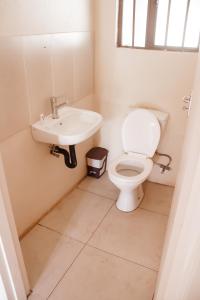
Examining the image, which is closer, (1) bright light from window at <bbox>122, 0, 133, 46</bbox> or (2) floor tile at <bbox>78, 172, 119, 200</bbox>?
(1) bright light from window at <bbox>122, 0, 133, 46</bbox>

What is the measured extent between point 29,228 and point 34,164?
21.5 inches

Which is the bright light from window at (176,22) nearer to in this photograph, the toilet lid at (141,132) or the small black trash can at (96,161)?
the toilet lid at (141,132)

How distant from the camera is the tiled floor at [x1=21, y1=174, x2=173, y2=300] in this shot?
5.10 feet

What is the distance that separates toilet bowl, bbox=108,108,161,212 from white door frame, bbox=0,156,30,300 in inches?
37.6

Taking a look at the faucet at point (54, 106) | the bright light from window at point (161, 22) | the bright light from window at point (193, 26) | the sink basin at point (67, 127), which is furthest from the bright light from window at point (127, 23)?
the faucet at point (54, 106)

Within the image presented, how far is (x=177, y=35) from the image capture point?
2.00 meters

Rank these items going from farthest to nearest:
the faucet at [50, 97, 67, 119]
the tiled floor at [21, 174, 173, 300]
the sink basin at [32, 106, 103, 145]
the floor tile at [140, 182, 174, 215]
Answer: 1. the floor tile at [140, 182, 174, 215]
2. the faucet at [50, 97, 67, 119]
3. the sink basin at [32, 106, 103, 145]
4. the tiled floor at [21, 174, 173, 300]

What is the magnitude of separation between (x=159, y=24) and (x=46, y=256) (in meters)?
2.02

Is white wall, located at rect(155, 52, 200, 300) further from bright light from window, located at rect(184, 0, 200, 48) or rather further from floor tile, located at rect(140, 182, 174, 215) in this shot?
→ bright light from window, located at rect(184, 0, 200, 48)

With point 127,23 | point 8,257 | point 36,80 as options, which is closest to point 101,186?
point 36,80

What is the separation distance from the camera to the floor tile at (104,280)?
1.51 metres

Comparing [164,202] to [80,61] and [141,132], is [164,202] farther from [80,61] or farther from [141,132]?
[80,61]

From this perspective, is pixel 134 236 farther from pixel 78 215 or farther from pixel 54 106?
pixel 54 106

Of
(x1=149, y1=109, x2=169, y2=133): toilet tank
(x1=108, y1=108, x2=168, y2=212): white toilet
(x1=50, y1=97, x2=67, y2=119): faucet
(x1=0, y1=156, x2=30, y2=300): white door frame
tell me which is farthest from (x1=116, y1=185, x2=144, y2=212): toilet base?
(x1=0, y1=156, x2=30, y2=300): white door frame
